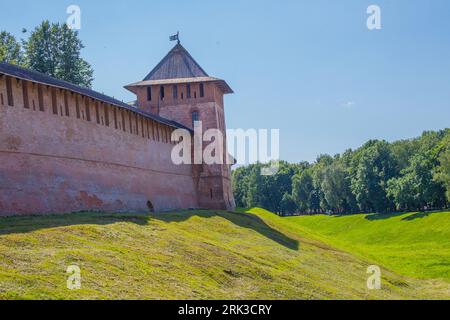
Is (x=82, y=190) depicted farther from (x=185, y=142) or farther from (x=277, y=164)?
(x=277, y=164)

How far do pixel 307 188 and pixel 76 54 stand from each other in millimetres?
43457

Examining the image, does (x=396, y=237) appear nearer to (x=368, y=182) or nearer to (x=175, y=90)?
(x=368, y=182)

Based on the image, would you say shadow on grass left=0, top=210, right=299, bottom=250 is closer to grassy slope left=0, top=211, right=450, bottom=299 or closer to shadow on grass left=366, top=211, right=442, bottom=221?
grassy slope left=0, top=211, right=450, bottom=299

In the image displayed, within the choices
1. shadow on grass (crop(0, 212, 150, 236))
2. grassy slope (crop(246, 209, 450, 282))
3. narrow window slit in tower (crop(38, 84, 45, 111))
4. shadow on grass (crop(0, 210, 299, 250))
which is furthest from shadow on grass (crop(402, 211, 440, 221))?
narrow window slit in tower (crop(38, 84, 45, 111))

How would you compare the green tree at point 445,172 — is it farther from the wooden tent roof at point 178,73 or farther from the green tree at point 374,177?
the wooden tent roof at point 178,73

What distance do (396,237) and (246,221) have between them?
21.4 metres

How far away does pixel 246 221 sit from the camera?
84.4 ft

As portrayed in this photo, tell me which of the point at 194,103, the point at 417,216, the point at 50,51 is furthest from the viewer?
the point at 417,216

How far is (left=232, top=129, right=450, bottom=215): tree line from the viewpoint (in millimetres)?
52031

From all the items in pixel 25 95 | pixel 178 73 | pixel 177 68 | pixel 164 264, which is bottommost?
pixel 164 264

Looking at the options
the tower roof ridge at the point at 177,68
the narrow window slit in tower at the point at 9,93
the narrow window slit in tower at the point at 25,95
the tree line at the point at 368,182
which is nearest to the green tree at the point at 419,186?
the tree line at the point at 368,182

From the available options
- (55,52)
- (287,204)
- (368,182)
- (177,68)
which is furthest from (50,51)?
(287,204)

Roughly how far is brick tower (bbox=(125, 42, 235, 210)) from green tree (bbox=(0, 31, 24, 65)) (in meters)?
10.9
